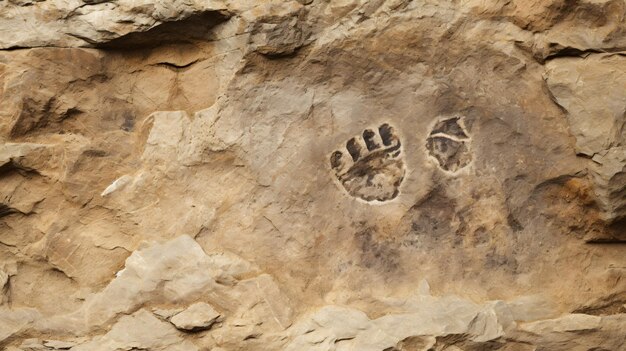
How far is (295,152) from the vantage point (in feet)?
9.25

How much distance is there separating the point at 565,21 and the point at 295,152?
1023 millimetres

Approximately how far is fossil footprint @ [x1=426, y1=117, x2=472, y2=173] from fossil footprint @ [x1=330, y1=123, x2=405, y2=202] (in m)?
0.13

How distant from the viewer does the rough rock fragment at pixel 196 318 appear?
2.68 m

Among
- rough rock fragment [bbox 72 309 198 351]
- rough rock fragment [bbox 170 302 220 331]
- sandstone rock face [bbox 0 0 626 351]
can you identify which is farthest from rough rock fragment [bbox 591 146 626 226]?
rough rock fragment [bbox 72 309 198 351]

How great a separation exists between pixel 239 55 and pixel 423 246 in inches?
36.1

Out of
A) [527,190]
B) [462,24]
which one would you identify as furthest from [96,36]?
[527,190]

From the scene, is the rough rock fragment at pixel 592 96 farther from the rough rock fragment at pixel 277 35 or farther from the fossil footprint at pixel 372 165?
the rough rock fragment at pixel 277 35

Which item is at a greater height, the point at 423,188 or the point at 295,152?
the point at 295,152

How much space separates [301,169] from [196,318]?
0.62 meters

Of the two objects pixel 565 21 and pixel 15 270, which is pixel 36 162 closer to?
pixel 15 270

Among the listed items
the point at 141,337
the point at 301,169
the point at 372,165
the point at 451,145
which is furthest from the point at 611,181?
the point at 141,337

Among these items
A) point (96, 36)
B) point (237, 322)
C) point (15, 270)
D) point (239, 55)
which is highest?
point (96, 36)

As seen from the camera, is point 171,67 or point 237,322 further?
point 171,67

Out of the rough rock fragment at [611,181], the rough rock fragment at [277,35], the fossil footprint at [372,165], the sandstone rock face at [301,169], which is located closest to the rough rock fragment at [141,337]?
the sandstone rock face at [301,169]
